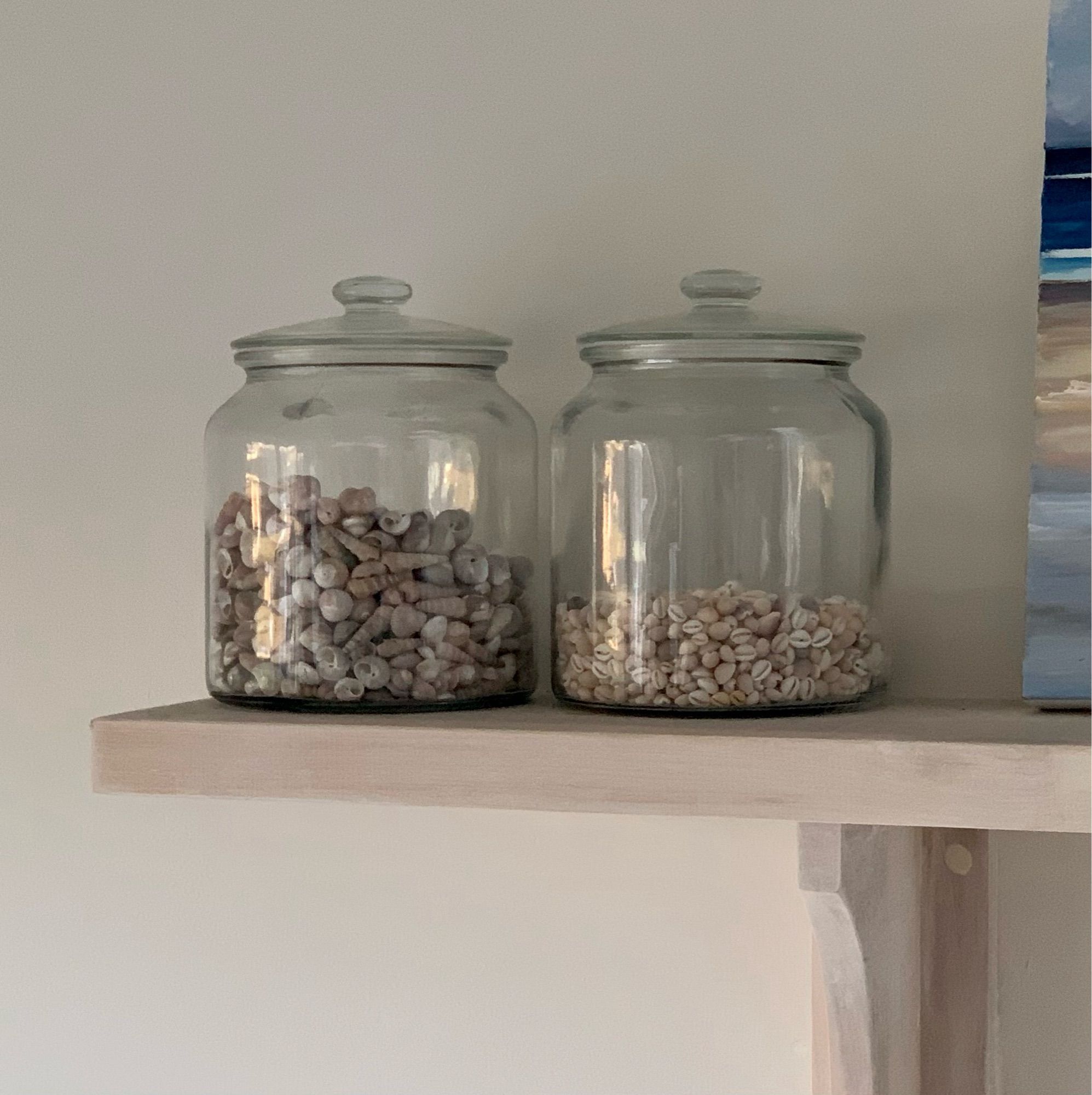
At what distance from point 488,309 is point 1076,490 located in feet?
1.19

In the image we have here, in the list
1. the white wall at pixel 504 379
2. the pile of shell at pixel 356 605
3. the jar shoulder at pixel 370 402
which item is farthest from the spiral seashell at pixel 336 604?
the white wall at pixel 504 379

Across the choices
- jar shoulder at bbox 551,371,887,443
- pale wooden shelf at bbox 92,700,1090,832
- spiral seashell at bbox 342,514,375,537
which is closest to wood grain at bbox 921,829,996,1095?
pale wooden shelf at bbox 92,700,1090,832

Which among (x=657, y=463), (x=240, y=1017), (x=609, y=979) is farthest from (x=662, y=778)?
(x=240, y=1017)

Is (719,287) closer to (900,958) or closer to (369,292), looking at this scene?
(369,292)

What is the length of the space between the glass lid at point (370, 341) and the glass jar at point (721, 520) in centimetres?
6

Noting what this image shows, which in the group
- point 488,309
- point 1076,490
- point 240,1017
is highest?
point 488,309

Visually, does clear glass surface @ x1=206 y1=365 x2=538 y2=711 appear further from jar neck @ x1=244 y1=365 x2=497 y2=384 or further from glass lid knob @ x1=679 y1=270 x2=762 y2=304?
glass lid knob @ x1=679 y1=270 x2=762 y2=304

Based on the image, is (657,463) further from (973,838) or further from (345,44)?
(345,44)

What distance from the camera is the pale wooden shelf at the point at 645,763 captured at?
1.91 ft

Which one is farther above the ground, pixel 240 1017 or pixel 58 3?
pixel 58 3

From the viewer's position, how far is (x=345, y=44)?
35.8 inches

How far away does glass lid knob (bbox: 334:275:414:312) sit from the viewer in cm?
77

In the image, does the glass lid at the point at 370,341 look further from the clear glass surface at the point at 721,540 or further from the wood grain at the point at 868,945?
the wood grain at the point at 868,945

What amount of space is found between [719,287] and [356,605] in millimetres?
239
